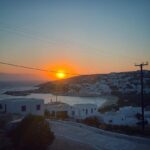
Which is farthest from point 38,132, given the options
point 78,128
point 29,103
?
point 29,103

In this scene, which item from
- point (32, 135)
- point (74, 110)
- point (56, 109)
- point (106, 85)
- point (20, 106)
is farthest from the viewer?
point (106, 85)

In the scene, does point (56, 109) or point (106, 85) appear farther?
point (106, 85)

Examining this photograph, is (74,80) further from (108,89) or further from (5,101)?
(5,101)

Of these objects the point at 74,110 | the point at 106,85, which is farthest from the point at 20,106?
the point at 106,85

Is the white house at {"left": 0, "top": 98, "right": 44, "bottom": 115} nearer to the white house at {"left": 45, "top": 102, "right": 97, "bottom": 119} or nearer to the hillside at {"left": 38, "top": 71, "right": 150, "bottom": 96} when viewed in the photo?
the white house at {"left": 45, "top": 102, "right": 97, "bottom": 119}

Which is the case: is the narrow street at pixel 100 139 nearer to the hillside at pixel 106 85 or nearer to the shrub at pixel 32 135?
the shrub at pixel 32 135

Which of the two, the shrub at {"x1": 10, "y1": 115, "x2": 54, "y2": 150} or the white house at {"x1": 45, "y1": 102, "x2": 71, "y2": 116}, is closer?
the shrub at {"x1": 10, "y1": 115, "x2": 54, "y2": 150}

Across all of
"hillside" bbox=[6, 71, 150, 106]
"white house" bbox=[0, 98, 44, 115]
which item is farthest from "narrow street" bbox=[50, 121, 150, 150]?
"hillside" bbox=[6, 71, 150, 106]

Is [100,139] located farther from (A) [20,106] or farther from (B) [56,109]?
(B) [56,109]

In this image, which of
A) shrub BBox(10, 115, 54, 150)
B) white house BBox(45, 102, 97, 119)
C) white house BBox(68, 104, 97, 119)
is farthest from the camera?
white house BBox(68, 104, 97, 119)
